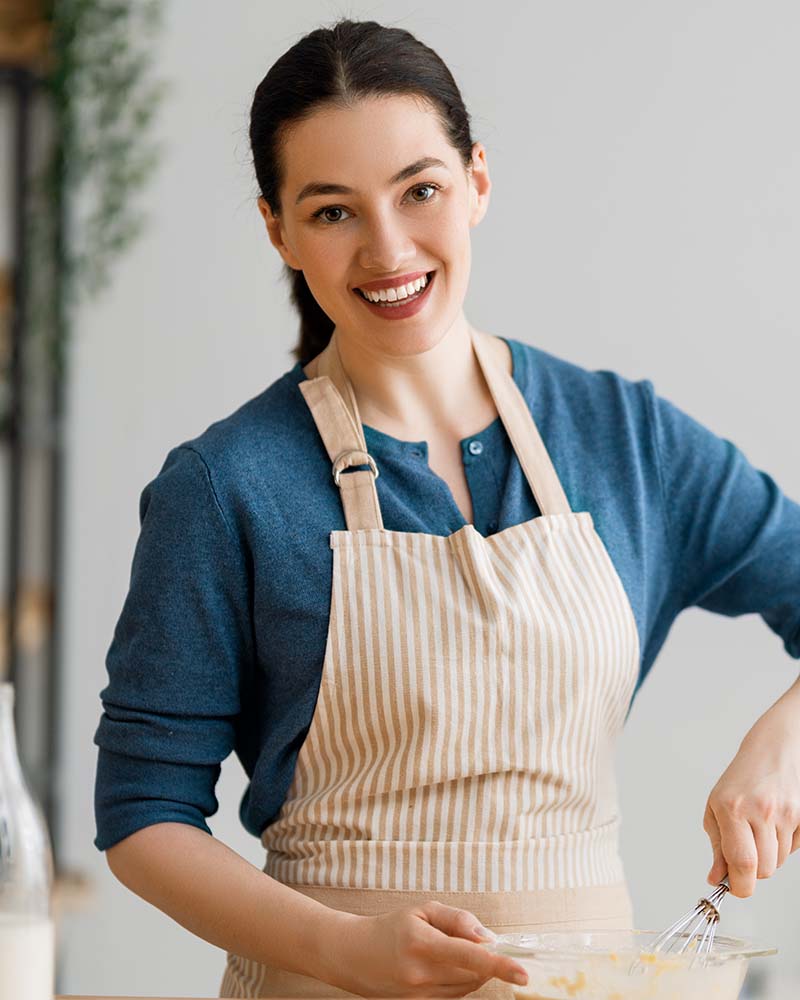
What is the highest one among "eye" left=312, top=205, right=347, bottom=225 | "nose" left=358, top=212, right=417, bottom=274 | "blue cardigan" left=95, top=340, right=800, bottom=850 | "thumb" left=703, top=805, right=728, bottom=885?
"eye" left=312, top=205, right=347, bottom=225

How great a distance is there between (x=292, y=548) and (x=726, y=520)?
1.67ft

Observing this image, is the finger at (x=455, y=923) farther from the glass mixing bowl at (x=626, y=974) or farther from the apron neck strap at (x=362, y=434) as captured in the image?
the apron neck strap at (x=362, y=434)

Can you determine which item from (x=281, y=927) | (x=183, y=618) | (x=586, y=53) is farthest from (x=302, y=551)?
(x=586, y=53)

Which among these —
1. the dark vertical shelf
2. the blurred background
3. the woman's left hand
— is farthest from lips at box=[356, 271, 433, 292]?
the dark vertical shelf

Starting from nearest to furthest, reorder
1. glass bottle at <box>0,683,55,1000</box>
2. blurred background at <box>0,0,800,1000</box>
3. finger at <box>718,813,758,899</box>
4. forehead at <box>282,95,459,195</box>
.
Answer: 1. glass bottle at <box>0,683,55,1000</box>
2. finger at <box>718,813,758,899</box>
3. forehead at <box>282,95,459,195</box>
4. blurred background at <box>0,0,800,1000</box>

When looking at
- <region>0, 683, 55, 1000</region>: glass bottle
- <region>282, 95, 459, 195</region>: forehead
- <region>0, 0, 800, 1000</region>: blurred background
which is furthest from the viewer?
<region>0, 0, 800, 1000</region>: blurred background

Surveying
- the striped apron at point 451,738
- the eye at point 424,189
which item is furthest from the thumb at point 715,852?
the eye at point 424,189

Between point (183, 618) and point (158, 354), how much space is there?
148 cm

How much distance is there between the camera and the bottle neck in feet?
2.83

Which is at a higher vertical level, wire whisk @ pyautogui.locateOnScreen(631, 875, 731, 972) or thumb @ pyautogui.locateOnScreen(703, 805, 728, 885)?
thumb @ pyautogui.locateOnScreen(703, 805, 728, 885)

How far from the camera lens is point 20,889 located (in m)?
0.88

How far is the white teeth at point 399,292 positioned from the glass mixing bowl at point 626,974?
0.65 m

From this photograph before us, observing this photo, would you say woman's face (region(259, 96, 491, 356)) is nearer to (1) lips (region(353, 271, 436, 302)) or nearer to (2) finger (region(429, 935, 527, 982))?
(1) lips (region(353, 271, 436, 302))

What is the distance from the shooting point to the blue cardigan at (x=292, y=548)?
4.35ft
